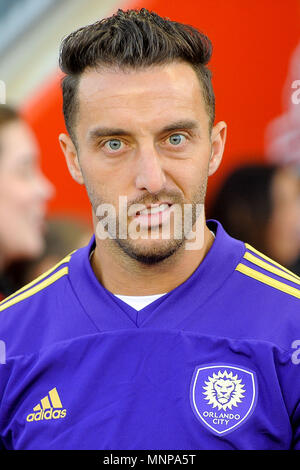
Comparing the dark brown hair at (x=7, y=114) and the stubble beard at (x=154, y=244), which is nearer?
the stubble beard at (x=154, y=244)

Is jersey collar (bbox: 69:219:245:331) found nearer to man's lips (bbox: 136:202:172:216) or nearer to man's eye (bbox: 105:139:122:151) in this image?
man's lips (bbox: 136:202:172:216)

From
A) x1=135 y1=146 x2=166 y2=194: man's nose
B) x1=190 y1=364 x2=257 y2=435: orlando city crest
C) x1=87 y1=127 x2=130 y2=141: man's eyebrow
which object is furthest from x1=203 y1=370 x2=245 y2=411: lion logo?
x1=87 y1=127 x2=130 y2=141: man's eyebrow

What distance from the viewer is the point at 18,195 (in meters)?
2.77

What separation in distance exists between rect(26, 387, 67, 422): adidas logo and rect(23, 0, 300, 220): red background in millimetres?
1452

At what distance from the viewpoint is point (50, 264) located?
286 cm

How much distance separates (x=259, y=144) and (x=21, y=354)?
159 centimetres

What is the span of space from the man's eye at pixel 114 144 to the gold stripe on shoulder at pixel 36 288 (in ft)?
1.07

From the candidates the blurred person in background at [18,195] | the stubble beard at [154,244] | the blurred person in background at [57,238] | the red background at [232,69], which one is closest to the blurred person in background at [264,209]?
the red background at [232,69]

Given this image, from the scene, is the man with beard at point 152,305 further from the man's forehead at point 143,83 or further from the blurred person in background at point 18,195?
the blurred person in background at point 18,195

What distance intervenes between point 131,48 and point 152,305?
17.8 inches

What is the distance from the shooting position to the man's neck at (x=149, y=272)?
148 centimetres

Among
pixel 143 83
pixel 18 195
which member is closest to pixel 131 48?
pixel 143 83

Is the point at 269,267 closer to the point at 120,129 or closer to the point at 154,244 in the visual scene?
the point at 154,244

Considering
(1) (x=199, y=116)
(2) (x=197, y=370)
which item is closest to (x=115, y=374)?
(2) (x=197, y=370)
